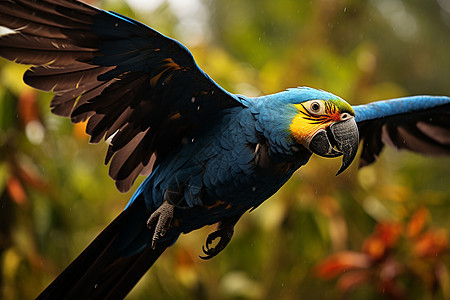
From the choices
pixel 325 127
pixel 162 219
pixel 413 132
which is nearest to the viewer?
pixel 325 127

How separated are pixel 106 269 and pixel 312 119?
0.80 m

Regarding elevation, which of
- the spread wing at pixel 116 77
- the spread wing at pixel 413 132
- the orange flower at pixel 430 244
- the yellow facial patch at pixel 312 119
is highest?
the spread wing at pixel 116 77

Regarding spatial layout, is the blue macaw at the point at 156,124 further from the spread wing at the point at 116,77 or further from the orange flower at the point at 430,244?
the orange flower at the point at 430,244

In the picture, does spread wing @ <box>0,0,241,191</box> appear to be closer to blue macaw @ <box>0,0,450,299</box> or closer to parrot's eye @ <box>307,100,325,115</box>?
blue macaw @ <box>0,0,450,299</box>

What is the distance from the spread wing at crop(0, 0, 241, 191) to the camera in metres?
1.25

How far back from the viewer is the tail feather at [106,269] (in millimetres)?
1526

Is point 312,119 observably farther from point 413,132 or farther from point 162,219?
point 413,132

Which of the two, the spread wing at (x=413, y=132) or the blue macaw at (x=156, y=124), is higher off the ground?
the blue macaw at (x=156, y=124)

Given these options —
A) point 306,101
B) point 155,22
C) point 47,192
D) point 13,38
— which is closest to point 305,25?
point 155,22

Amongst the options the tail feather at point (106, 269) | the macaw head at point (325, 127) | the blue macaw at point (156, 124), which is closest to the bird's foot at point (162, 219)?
the blue macaw at point (156, 124)

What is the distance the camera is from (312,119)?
4.43ft

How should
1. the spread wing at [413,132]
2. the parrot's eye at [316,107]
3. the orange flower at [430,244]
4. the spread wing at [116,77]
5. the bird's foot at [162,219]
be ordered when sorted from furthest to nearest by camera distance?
the orange flower at [430,244]
the spread wing at [413,132]
the bird's foot at [162,219]
the parrot's eye at [316,107]
the spread wing at [116,77]

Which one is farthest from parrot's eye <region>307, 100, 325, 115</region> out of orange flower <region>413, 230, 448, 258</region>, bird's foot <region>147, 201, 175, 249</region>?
orange flower <region>413, 230, 448, 258</region>

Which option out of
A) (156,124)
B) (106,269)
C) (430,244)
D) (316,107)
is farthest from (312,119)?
(430,244)
